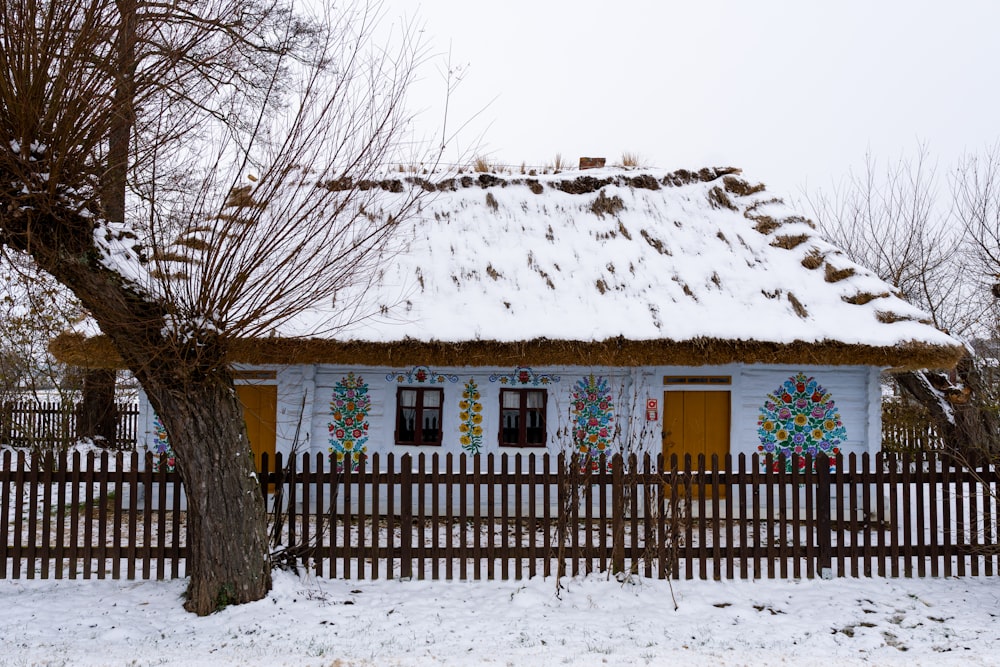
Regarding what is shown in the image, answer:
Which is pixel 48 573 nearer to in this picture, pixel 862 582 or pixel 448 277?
pixel 448 277

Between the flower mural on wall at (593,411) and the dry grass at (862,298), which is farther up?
the dry grass at (862,298)

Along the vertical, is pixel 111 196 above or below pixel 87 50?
below

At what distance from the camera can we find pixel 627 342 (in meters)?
9.08

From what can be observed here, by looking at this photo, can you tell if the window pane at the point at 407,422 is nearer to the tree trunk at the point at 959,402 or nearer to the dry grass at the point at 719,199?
the dry grass at the point at 719,199

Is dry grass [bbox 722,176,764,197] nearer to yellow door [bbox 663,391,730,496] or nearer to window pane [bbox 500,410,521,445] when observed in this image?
yellow door [bbox 663,391,730,496]

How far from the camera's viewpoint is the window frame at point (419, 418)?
10.1m

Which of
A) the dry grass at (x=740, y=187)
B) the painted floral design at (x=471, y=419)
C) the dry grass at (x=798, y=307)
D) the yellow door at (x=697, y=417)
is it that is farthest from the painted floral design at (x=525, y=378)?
the dry grass at (x=740, y=187)

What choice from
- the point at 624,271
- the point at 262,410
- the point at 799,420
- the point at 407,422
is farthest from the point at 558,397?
the point at 262,410

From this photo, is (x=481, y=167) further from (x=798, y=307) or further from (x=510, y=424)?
(x=798, y=307)

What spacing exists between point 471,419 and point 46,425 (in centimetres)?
1195

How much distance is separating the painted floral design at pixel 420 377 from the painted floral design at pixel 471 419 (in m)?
0.31

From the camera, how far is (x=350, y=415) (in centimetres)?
1012

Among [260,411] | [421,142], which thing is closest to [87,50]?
[421,142]

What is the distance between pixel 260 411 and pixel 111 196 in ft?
19.4
